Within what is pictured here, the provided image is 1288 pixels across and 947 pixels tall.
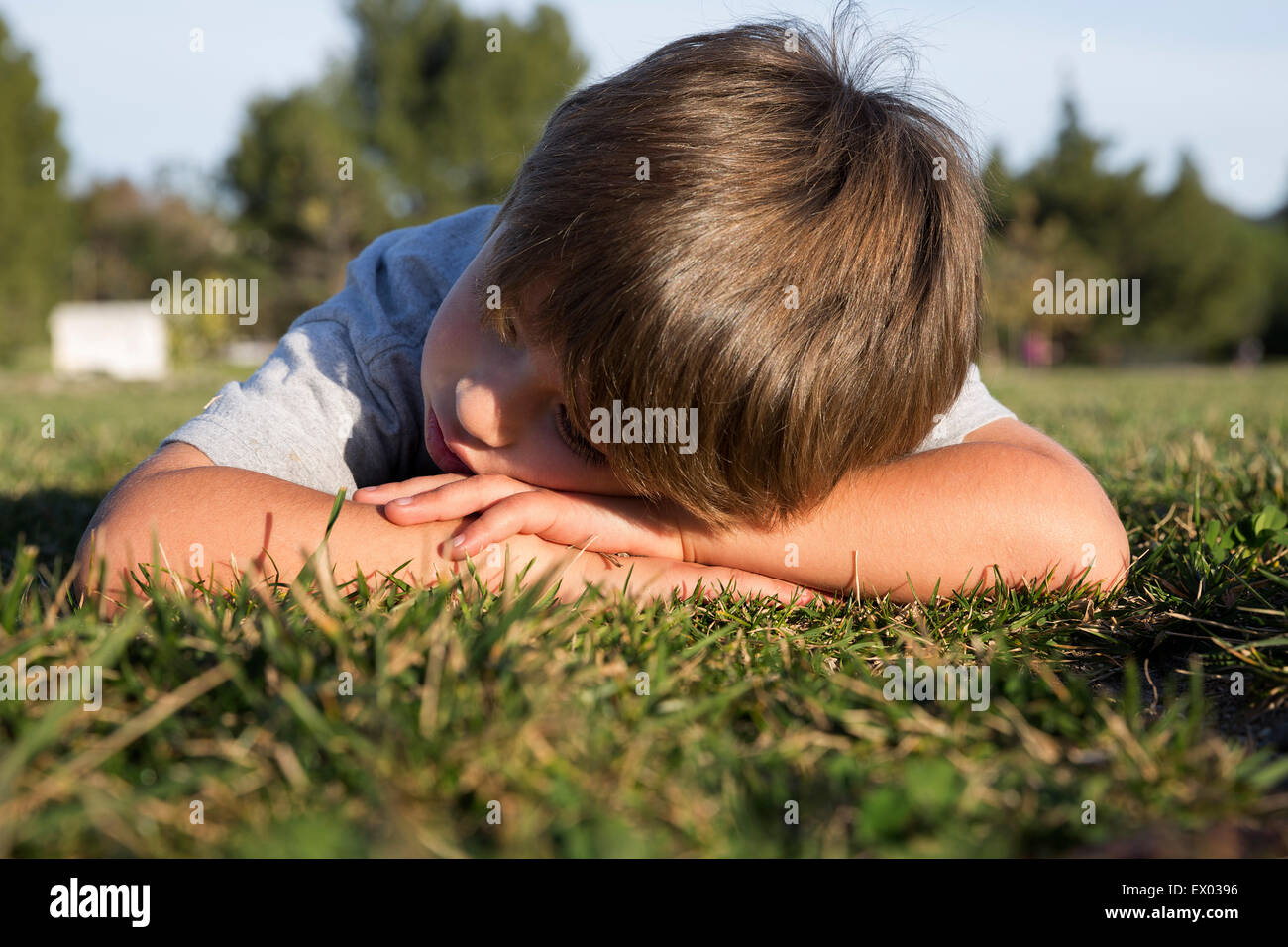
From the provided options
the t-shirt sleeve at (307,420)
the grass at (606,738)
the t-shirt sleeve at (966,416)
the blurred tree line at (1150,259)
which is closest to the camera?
the grass at (606,738)

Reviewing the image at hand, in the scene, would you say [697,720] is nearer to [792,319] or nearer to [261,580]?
[792,319]

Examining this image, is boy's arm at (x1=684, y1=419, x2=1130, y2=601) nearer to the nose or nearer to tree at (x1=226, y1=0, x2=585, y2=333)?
the nose

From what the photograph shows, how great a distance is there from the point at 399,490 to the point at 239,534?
308 mm

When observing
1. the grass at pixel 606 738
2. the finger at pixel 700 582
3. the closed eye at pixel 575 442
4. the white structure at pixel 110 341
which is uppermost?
the white structure at pixel 110 341

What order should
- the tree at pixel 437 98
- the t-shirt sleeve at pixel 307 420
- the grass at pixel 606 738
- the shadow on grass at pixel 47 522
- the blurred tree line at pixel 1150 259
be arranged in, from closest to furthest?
the grass at pixel 606 738
the t-shirt sleeve at pixel 307 420
the shadow on grass at pixel 47 522
the tree at pixel 437 98
the blurred tree line at pixel 1150 259

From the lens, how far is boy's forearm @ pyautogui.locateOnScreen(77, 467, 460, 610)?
1.68 metres

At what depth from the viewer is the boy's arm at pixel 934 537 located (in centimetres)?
183

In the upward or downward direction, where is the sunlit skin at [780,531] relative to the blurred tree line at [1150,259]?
downward

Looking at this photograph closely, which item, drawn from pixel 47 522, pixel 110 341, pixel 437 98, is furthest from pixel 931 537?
pixel 437 98

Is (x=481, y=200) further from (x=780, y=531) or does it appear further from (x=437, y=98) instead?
(x=780, y=531)

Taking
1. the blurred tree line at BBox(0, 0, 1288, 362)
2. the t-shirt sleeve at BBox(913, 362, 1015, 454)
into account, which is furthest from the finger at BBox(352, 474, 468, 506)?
the blurred tree line at BBox(0, 0, 1288, 362)

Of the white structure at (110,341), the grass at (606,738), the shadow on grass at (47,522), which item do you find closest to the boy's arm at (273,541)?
the grass at (606,738)

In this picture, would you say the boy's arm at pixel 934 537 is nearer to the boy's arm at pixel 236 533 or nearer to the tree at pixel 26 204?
the boy's arm at pixel 236 533

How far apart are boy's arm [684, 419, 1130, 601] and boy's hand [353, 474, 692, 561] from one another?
0.10 meters
